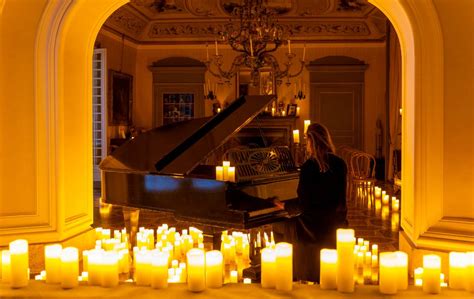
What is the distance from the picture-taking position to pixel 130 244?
22.2 ft

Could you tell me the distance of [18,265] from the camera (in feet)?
8.62

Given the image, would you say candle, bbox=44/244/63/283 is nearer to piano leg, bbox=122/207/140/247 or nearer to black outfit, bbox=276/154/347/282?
black outfit, bbox=276/154/347/282

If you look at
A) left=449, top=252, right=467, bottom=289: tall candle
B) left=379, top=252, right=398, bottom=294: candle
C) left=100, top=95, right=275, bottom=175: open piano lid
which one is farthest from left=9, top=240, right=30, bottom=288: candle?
left=100, top=95, right=275, bottom=175: open piano lid

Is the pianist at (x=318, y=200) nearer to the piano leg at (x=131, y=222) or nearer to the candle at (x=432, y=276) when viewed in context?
the candle at (x=432, y=276)

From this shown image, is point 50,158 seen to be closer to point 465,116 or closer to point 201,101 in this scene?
point 465,116

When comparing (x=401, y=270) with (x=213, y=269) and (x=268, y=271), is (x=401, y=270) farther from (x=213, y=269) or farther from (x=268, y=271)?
(x=213, y=269)

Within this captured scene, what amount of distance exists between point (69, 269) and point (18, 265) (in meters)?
0.24

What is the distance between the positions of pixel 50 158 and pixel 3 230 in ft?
2.51

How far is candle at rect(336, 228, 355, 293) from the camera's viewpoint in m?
2.47

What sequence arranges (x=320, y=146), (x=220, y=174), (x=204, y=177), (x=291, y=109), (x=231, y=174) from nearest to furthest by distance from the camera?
(x=320, y=146) → (x=231, y=174) → (x=220, y=174) → (x=204, y=177) → (x=291, y=109)

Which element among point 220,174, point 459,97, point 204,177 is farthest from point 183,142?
point 459,97

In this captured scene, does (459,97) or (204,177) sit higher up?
(459,97)

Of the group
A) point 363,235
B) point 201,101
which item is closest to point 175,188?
point 363,235

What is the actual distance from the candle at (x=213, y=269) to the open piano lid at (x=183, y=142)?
2.13 metres
